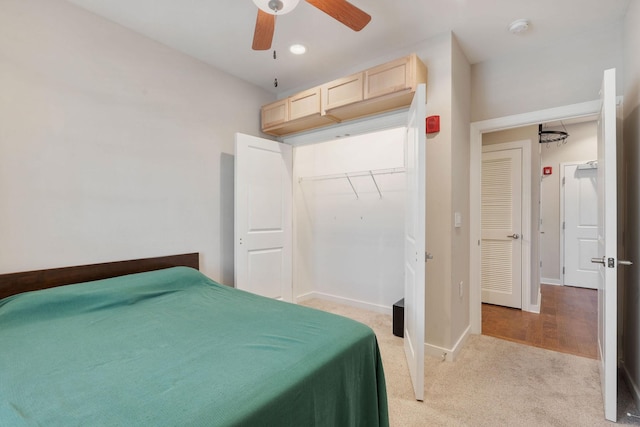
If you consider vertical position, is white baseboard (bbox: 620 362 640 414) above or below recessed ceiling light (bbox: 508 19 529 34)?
below

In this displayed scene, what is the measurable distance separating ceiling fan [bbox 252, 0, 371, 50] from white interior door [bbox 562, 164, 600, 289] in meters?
4.95

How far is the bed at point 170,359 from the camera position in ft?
3.04

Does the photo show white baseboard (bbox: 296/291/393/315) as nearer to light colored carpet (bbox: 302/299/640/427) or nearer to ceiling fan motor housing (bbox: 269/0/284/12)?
light colored carpet (bbox: 302/299/640/427)

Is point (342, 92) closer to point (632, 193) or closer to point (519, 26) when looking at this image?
point (519, 26)

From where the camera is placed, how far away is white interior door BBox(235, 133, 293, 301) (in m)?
3.01

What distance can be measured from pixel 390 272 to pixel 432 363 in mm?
1258

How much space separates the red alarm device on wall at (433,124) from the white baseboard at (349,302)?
2116 millimetres

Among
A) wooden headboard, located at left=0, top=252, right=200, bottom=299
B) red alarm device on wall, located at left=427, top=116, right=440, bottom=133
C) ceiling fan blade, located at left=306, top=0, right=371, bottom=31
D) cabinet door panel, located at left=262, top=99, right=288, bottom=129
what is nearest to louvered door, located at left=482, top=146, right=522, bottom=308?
red alarm device on wall, located at left=427, top=116, right=440, bottom=133

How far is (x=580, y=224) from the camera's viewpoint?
478cm

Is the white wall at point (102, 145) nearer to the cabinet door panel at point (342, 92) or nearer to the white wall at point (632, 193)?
the cabinet door panel at point (342, 92)

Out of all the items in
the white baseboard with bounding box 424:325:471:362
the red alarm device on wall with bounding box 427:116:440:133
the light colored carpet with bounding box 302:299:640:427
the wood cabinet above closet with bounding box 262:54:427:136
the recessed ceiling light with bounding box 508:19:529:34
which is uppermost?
the recessed ceiling light with bounding box 508:19:529:34

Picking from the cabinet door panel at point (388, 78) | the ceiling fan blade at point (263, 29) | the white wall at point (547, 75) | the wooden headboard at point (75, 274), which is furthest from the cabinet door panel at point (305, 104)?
the wooden headboard at point (75, 274)

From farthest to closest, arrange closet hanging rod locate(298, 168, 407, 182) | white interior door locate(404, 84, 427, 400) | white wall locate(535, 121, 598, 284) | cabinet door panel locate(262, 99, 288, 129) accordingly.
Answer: white wall locate(535, 121, 598, 284), closet hanging rod locate(298, 168, 407, 182), cabinet door panel locate(262, 99, 288, 129), white interior door locate(404, 84, 427, 400)

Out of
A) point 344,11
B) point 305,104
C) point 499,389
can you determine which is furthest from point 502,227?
point 344,11
